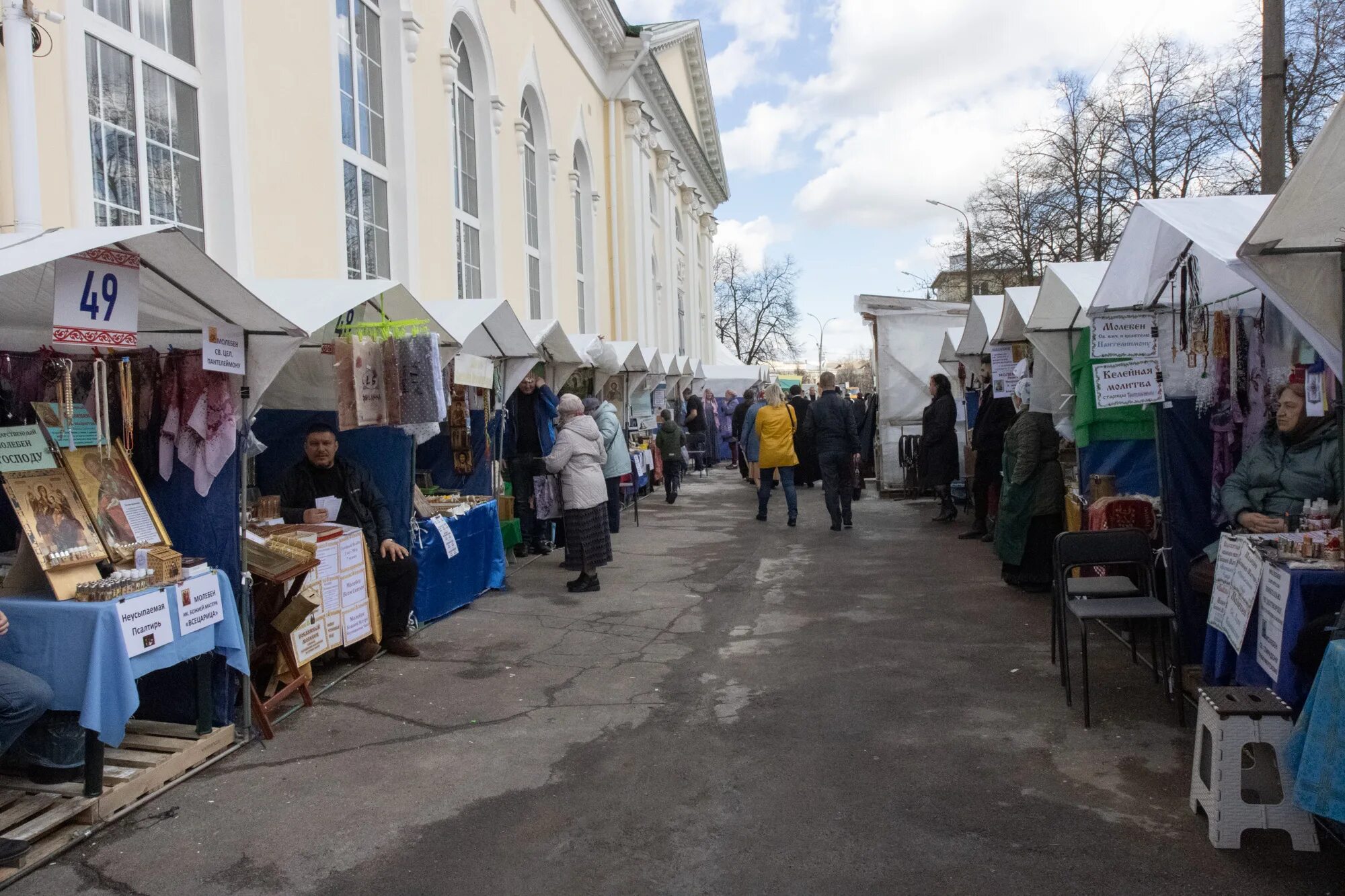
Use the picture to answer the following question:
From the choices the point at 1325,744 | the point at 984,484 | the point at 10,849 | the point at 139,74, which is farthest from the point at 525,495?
the point at 1325,744

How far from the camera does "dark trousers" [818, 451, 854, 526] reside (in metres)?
11.9

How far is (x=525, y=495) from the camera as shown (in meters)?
10.5

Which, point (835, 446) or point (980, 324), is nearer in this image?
point (980, 324)

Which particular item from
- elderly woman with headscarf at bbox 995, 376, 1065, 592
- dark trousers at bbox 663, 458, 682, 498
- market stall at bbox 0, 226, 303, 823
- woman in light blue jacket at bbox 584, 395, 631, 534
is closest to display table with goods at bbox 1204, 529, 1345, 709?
elderly woman with headscarf at bbox 995, 376, 1065, 592

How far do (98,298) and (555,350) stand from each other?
737 cm

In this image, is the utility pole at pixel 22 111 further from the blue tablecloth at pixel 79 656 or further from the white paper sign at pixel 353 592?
the white paper sign at pixel 353 592

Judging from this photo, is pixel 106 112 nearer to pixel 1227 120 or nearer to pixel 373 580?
pixel 373 580

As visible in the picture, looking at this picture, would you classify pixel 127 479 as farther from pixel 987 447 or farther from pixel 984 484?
pixel 984 484

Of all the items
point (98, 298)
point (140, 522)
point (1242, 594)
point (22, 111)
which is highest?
point (22, 111)

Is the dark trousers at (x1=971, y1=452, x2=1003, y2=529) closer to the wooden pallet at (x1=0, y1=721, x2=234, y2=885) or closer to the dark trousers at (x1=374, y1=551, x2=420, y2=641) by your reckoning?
the dark trousers at (x1=374, y1=551, x2=420, y2=641)

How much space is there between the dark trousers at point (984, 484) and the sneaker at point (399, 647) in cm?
638

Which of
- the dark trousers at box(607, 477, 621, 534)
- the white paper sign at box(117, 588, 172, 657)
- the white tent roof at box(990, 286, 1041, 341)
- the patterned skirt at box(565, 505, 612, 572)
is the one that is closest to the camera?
the white paper sign at box(117, 588, 172, 657)

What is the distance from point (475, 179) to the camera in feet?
45.6

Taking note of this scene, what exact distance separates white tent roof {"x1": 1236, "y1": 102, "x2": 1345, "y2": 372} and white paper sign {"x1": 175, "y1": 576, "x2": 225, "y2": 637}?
4.58m
